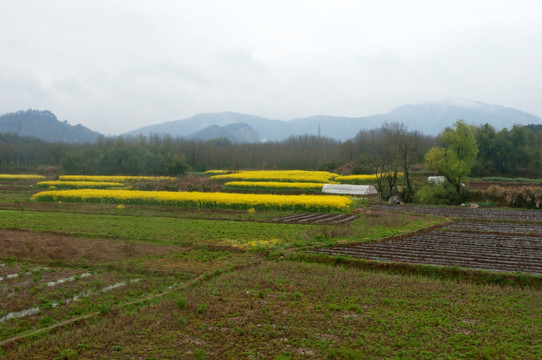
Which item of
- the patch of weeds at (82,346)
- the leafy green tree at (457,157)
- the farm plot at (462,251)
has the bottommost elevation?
the patch of weeds at (82,346)

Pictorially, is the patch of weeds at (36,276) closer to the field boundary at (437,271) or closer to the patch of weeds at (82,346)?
the patch of weeds at (82,346)

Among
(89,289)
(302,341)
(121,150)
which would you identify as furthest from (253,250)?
(121,150)

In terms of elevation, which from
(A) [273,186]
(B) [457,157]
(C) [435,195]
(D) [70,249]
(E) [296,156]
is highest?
(E) [296,156]

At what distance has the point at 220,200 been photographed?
1267 inches

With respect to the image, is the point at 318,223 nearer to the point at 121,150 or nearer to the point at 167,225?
the point at 167,225

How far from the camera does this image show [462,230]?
21.4 metres

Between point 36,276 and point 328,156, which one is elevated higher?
point 328,156

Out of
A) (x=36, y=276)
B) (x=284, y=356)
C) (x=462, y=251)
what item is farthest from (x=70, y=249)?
(x=462, y=251)

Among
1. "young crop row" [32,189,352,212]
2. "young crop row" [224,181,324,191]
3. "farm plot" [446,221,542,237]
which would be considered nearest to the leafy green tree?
"young crop row" [32,189,352,212]

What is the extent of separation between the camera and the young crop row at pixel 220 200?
3048cm

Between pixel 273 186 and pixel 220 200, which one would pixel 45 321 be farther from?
pixel 273 186

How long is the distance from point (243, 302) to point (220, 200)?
73.7ft

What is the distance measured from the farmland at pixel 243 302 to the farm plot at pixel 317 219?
16.9 ft

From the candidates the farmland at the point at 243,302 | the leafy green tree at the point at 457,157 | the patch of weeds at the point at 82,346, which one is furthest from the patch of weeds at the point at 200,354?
the leafy green tree at the point at 457,157
